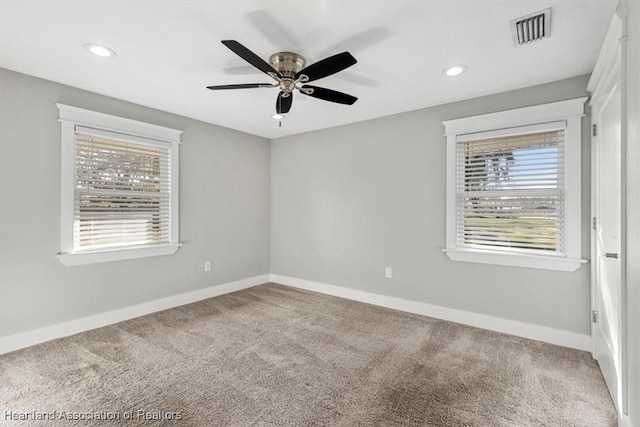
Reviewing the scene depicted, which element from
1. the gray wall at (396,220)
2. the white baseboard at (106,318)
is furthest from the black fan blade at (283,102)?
the white baseboard at (106,318)

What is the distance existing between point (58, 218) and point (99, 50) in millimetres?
1582

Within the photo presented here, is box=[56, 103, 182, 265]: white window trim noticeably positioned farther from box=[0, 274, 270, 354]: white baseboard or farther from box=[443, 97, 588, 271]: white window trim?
box=[443, 97, 588, 271]: white window trim

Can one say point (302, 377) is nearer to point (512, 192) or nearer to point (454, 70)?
point (512, 192)

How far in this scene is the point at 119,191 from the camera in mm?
3268

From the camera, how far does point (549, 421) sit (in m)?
1.80

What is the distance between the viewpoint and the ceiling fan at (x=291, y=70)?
1896 millimetres

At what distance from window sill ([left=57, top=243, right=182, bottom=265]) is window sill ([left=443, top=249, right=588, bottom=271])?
3171mm

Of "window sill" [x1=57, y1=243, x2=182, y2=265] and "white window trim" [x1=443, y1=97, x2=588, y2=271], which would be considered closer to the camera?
"white window trim" [x1=443, y1=97, x2=588, y2=271]

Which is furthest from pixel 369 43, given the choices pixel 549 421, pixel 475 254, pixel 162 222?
pixel 162 222

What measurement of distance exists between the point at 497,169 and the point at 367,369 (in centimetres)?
225

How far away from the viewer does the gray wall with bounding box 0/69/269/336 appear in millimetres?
2605

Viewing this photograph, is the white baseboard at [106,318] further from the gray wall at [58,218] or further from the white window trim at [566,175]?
the white window trim at [566,175]

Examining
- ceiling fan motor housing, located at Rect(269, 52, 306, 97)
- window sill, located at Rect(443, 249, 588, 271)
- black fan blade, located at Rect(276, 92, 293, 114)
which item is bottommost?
window sill, located at Rect(443, 249, 588, 271)

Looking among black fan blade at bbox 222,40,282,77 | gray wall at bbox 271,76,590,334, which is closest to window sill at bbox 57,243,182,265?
gray wall at bbox 271,76,590,334
